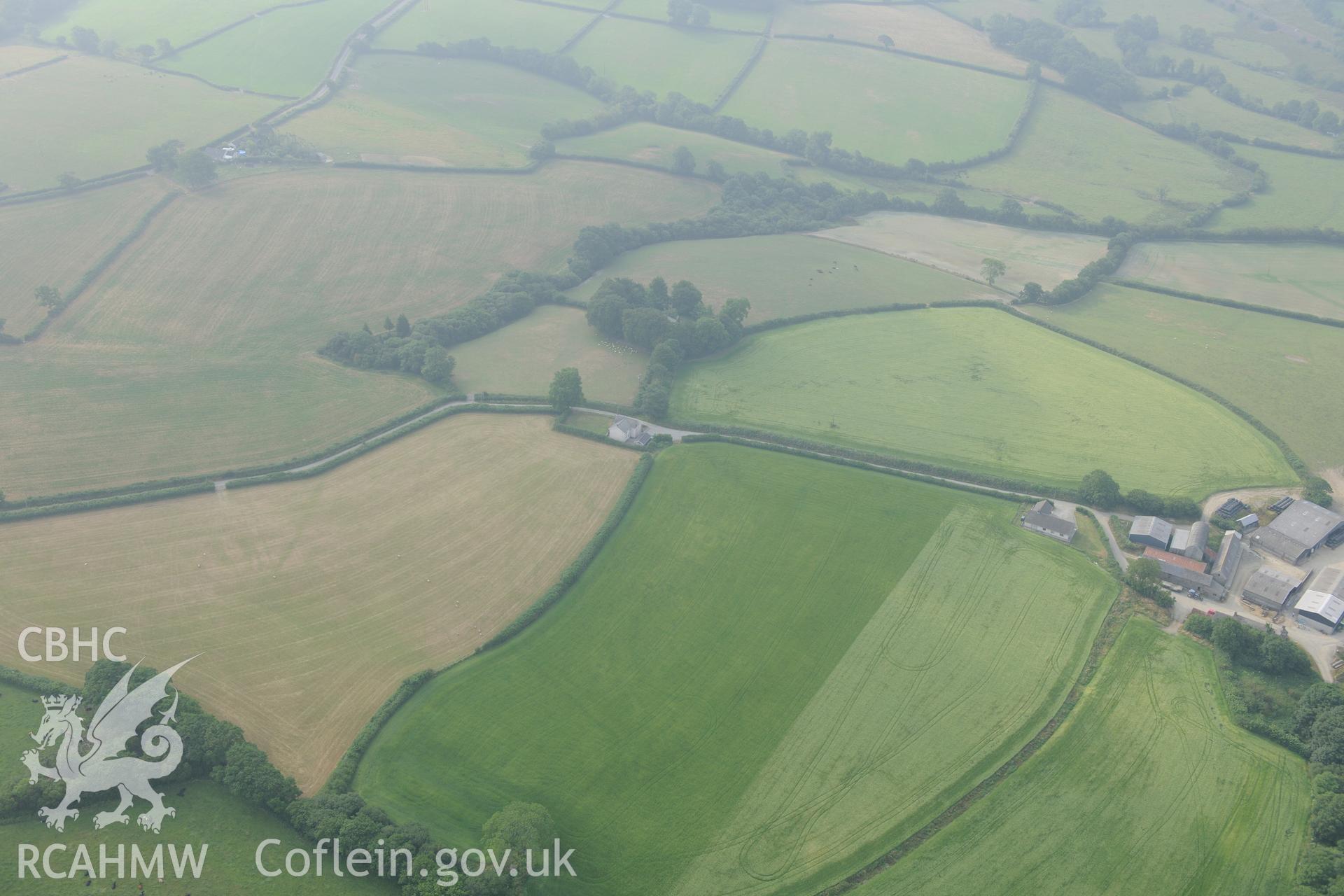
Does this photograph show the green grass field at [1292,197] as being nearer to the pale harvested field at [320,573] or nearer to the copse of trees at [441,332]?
the copse of trees at [441,332]

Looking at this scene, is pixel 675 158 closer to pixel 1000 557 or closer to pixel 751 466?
pixel 751 466

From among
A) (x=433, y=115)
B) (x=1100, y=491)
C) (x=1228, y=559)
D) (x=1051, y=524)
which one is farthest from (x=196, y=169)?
(x=1228, y=559)

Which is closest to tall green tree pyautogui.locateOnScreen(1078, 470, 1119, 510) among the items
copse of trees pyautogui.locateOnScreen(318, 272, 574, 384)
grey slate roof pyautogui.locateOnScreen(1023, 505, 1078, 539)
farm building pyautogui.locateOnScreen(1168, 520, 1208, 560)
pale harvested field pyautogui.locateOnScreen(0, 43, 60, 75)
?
grey slate roof pyautogui.locateOnScreen(1023, 505, 1078, 539)

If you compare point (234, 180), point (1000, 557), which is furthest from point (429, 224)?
point (1000, 557)

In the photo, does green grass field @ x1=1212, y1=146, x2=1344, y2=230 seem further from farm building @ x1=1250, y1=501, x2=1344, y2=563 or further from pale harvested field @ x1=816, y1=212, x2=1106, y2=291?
farm building @ x1=1250, y1=501, x2=1344, y2=563

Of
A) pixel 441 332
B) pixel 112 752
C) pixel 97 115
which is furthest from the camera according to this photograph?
pixel 97 115

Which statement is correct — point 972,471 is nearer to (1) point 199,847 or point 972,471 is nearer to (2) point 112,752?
(1) point 199,847
